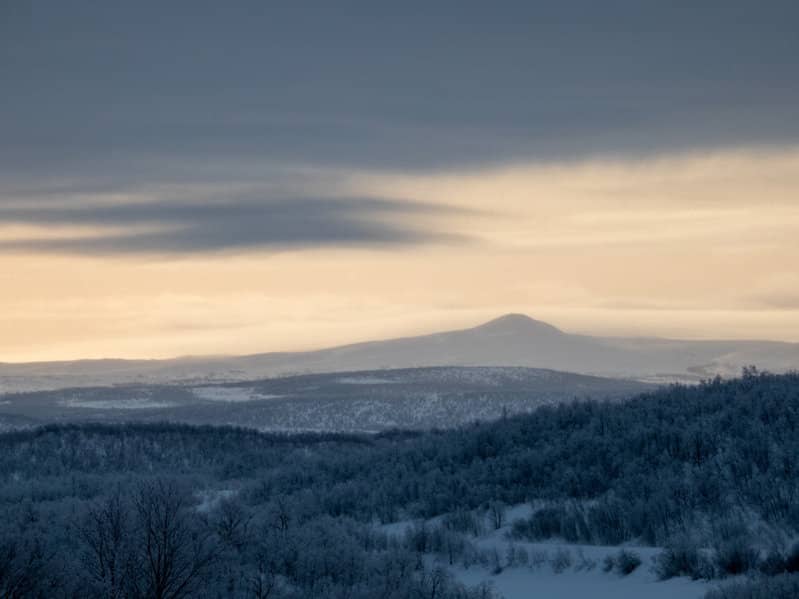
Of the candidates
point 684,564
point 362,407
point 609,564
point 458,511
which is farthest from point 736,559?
point 362,407

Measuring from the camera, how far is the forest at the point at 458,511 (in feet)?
105

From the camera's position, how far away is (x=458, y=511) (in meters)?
45.3

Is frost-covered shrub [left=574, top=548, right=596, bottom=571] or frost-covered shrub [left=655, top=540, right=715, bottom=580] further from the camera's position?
frost-covered shrub [left=574, top=548, right=596, bottom=571]

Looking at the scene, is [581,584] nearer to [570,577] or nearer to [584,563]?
[570,577]

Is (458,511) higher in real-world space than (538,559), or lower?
higher

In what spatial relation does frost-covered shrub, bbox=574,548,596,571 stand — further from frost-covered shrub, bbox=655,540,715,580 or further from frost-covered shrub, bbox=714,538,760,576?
frost-covered shrub, bbox=714,538,760,576

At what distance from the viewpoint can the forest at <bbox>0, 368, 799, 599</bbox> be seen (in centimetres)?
3189

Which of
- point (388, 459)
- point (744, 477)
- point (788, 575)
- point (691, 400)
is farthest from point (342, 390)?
point (788, 575)

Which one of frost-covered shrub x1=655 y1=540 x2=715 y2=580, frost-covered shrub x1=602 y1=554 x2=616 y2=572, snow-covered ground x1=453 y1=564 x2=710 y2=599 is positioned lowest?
snow-covered ground x1=453 y1=564 x2=710 y2=599

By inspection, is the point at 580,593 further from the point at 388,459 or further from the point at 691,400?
the point at 388,459

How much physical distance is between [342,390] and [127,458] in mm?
97998

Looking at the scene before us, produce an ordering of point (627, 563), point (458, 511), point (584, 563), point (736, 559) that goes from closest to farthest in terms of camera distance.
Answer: point (736, 559), point (627, 563), point (584, 563), point (458, 511)

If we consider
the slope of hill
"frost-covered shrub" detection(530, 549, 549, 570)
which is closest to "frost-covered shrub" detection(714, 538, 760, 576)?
"frost-covered shrub" detection(530, 549, 549, 570)

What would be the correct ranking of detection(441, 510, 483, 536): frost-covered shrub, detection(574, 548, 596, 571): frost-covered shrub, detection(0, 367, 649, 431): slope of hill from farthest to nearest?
detection(0, 367, 649, 431): slope of hill → detection(441, 510, 483, 536): frost-covered shrub → detection(574, 548, 596, 571): frost-covered shrub
